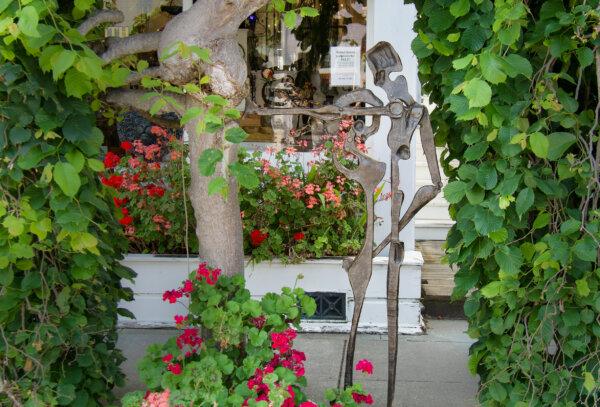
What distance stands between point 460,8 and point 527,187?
2.36ft

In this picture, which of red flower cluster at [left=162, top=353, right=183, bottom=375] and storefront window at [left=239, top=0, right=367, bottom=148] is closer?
red flower cluster at [left=162, top=353, right=183, bottom=375]

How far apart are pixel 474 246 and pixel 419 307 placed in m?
2.50

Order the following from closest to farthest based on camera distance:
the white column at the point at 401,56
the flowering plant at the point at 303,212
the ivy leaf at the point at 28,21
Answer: the ivy leaf at the point at 28,21 < the flowering plant at the point at 303,212 < the white column at the point at 401,56

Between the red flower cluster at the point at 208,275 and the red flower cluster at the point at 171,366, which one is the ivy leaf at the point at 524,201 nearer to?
the red flower cluster at the point at 208,275

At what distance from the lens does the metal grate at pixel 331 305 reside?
17.7 ft

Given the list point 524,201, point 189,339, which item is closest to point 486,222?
point 524,201

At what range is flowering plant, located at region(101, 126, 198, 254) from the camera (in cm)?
533

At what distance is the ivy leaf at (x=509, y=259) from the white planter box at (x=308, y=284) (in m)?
2.55

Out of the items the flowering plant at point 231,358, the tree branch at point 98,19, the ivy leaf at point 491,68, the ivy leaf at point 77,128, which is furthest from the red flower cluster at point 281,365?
the tree branch at point 98,19

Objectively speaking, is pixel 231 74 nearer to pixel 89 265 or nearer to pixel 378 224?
pixel 89 265

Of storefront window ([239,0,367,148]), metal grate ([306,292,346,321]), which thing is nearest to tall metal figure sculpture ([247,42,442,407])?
metal grate ([306,292,346,321])

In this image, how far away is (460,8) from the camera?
8.90 ft

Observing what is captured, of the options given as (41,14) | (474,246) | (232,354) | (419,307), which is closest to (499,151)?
(474,246)

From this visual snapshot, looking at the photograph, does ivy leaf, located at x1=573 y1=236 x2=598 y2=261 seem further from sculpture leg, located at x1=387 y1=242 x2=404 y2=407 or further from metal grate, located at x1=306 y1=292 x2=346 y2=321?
metal grate, located at x1=306 y1=292 x2=346 y2=321
